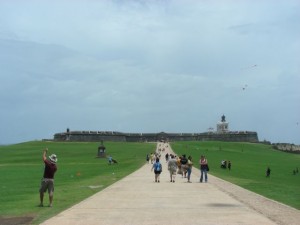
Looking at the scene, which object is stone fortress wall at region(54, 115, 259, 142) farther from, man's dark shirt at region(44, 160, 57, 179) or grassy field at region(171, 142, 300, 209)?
man's dark shirt at region(44, 160, 57, 179)

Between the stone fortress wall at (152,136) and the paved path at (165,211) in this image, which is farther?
the stone fortress wall at (152,136)

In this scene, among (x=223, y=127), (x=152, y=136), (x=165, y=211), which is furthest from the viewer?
(x=223, y=127)

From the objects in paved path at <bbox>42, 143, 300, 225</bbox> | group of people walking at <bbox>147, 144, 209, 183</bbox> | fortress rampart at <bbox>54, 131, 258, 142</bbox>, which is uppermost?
fortress rampart at <bbox>54, 131, 258, 142</bbox>

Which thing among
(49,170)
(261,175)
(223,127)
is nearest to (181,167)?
(261,175)

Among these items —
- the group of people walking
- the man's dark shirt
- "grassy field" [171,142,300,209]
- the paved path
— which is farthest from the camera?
the group of people walking

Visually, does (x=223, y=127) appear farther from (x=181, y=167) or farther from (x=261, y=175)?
(x=181, y=167)

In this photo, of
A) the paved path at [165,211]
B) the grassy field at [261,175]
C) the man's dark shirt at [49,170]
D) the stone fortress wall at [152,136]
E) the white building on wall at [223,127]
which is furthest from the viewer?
the white building on wall at [223,127]

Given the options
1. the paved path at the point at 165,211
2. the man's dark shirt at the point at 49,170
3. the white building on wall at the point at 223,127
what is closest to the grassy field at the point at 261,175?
the paved path at the point at 165,211

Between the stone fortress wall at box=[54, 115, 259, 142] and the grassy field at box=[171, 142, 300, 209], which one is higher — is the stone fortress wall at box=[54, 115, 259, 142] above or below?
above

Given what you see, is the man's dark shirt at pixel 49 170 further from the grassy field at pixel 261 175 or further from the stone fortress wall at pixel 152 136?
the stone fortress wall at pixel 152 136

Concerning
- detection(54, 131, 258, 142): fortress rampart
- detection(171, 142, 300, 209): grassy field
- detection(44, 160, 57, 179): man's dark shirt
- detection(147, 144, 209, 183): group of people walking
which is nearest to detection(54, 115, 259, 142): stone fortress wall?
detection(54, 131, 258, 142): fortress rampart

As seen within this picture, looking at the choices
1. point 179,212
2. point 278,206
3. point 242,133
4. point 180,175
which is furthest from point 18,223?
point 242,133

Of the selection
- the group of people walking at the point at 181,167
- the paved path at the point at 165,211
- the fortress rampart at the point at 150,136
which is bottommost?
the paved path at the point at 165,211

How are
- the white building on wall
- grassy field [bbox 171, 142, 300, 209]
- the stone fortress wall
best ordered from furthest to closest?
the white building on wall, the stone fortress wall, grassy field [bbox 171, 142, 300, 209]
